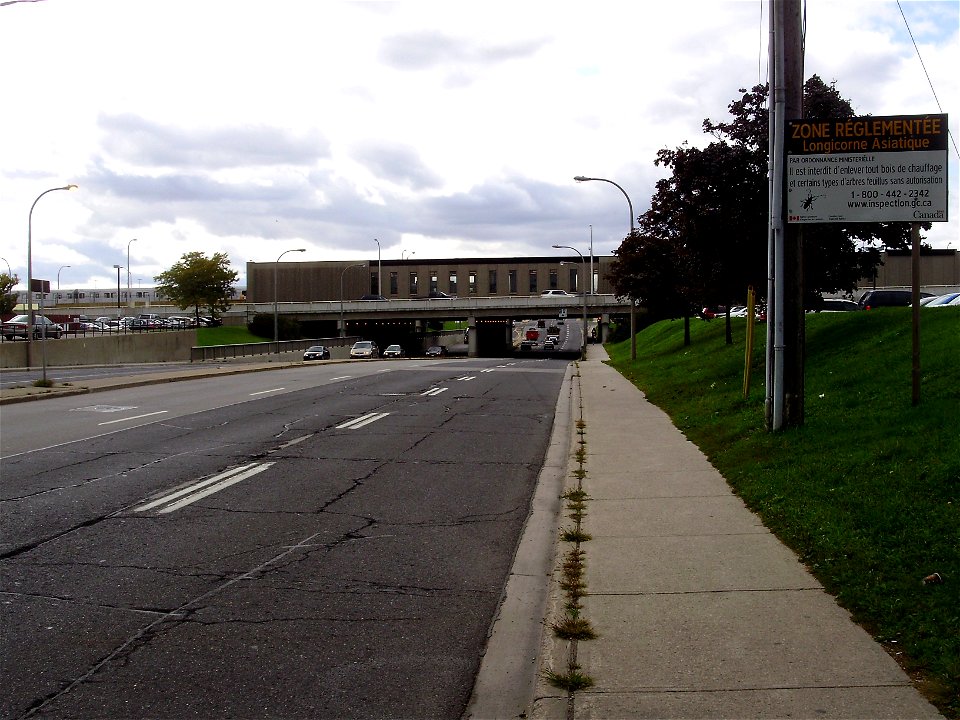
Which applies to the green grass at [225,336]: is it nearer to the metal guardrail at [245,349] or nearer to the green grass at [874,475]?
the metal guardrail at [245,349]

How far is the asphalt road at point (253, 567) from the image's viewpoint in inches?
191

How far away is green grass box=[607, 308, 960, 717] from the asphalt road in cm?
237

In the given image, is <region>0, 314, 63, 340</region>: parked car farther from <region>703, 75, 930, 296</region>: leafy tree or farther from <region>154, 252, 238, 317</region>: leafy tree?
<region>703, 75, 930, 296</region>: leafy tree

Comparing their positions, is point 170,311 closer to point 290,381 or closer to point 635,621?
point 290,381

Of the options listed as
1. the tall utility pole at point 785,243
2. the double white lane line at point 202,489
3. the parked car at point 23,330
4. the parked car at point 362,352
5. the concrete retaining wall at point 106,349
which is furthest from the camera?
the parked car at point 362,352

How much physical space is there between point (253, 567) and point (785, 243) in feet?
26.2

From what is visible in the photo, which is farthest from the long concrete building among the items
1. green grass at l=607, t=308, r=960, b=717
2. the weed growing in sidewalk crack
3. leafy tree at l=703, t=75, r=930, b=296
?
the weed growing in sidewalk crack

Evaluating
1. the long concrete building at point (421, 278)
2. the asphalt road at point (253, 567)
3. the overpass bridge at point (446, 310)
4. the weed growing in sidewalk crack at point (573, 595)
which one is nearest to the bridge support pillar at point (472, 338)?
the overpass bridge at point (446, 310)

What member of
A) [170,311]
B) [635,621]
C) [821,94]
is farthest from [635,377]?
[170,311]

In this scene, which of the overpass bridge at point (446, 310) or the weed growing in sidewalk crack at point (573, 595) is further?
the overpass bridge at point (446, 310)

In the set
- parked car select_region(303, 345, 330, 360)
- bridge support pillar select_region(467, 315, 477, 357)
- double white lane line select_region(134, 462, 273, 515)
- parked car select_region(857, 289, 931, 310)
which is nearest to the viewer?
double white lane line select_region(134, 462, 273, 515)

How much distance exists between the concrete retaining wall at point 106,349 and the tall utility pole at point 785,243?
43096 millimetres

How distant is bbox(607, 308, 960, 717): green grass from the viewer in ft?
17.7

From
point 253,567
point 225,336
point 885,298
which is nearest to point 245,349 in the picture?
point 225,336
